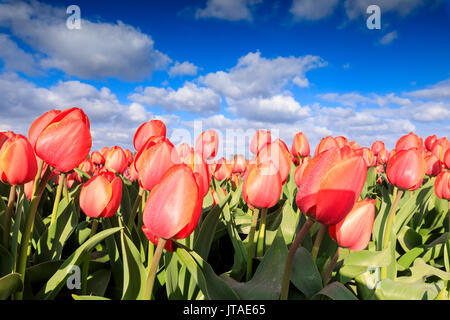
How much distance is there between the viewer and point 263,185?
4.58ft

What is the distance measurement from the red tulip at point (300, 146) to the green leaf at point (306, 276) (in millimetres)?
2254

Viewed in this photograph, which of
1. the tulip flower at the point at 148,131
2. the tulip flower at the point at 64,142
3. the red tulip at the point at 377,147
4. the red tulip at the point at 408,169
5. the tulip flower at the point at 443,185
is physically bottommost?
the tulip flower at the point at 443,185

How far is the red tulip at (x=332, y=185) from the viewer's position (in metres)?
0.88

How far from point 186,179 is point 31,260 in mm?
1345

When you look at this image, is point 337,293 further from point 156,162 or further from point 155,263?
point 156,162

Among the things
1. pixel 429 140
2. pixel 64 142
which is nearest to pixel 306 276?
pixel 64 142

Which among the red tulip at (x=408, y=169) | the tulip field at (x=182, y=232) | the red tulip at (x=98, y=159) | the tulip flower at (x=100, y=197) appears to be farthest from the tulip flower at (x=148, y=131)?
the red tulip at (x=98, y=159)

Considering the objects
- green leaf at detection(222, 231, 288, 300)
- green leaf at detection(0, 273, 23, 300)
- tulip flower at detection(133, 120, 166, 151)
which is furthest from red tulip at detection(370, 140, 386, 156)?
green leaf at detection(0, 273, 23, 300)

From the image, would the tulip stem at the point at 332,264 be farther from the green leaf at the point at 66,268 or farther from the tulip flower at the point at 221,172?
the tulip flower at the point at 221,172

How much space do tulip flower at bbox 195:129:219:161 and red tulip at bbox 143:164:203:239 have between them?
62.7 inches
